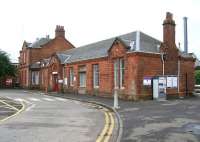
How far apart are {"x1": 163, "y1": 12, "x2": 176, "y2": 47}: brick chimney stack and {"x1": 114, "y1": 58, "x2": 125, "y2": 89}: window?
4094mm

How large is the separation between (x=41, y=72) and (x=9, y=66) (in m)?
12.1

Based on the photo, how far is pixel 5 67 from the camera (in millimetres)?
64938

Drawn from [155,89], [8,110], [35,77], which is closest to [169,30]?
[155,89]

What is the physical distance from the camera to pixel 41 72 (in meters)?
56.3

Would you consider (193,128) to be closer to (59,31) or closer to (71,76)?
(71,76)

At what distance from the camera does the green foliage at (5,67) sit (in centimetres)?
6475

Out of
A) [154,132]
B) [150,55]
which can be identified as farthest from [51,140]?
[150,55]

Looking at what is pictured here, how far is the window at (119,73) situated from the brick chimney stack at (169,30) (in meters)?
4.09

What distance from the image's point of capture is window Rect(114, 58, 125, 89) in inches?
1292

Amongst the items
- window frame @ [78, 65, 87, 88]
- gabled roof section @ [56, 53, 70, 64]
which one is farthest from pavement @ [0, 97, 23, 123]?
gabled roof section @ [56, 53, 70, 64]

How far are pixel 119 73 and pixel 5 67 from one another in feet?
119

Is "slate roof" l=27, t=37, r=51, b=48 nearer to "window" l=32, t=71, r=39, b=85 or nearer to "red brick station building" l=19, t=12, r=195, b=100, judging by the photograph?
"window" l=32, t=71, r=39, b=85

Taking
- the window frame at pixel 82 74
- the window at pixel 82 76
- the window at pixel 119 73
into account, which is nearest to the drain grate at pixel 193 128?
the window at pixel 119 73

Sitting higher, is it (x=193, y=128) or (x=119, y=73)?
(x=119, y=73)
